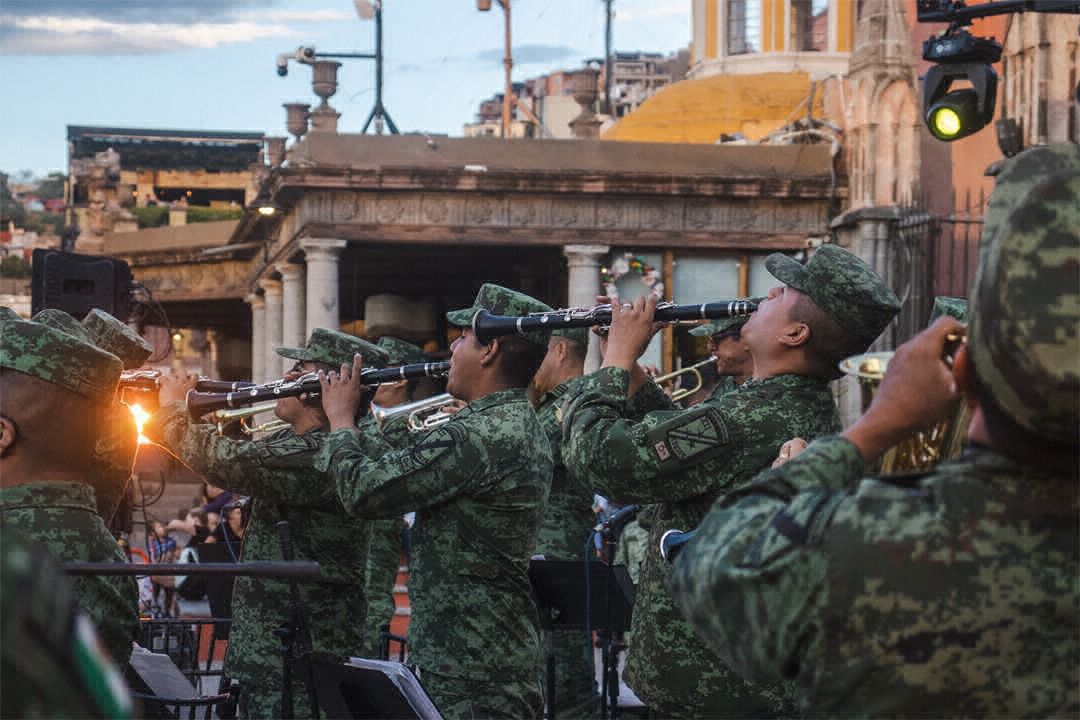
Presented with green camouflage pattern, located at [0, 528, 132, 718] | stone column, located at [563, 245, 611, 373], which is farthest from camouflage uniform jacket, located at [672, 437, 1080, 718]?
stone column, located at [563, 245, 611, 373]

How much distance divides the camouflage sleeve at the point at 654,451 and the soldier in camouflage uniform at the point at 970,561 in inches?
86.1

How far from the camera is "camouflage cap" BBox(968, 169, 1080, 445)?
7.97ft

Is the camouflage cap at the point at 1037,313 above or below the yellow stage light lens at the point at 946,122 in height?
below

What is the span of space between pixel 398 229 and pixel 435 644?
1490 cm

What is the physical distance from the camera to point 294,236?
21547 mm

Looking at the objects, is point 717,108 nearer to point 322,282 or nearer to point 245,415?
point 322,282

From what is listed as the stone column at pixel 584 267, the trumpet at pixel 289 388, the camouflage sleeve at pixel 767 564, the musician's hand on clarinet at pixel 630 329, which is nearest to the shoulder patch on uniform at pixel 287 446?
the trumpet at pixel 289 388

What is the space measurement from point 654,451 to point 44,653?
10.8ft

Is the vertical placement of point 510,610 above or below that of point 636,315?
below

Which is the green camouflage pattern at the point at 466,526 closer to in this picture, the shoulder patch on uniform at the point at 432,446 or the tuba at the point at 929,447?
the shoulder patch on uniform at the point at 432,446

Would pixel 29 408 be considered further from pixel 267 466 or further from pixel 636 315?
pixel 267 466

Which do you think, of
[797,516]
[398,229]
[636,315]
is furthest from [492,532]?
[398,229]

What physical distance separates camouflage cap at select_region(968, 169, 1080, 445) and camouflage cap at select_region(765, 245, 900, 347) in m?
2.42

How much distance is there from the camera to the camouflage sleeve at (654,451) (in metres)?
4.82
